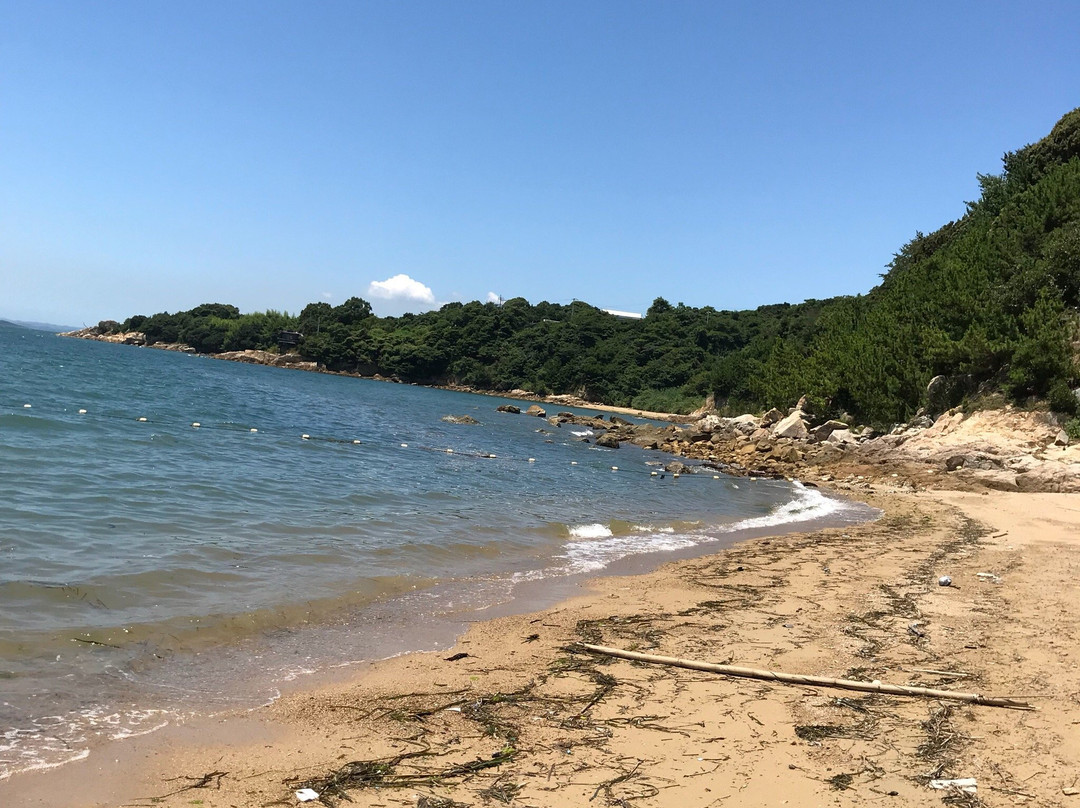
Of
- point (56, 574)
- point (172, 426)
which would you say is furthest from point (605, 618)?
point (172, 426)

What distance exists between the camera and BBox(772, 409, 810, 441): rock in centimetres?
3866

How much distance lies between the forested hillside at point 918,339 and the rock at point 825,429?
152cm

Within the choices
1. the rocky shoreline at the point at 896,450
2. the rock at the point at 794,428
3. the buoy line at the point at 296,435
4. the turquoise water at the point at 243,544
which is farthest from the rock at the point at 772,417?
the turquoise water at the point at 243,544

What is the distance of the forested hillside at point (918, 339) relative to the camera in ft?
90.6

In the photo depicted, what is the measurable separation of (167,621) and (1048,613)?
31.2ft

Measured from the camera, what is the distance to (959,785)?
406 cm

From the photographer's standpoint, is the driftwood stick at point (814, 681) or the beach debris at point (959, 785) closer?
the beach debris at point (959, 785)

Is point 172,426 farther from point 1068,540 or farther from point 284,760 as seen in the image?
point 1068,540

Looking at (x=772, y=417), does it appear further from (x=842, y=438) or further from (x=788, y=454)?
(x=788, y=454)

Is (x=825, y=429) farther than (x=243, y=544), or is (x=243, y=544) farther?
(x=825, y=429)

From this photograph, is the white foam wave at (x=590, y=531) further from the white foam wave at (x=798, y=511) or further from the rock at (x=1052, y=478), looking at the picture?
the rock at (x=1052, y=478)

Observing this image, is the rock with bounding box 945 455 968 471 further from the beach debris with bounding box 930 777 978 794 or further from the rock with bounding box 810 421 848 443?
the beach debris with bounding box 930 777 978 794

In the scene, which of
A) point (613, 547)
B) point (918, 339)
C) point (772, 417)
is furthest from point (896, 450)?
point (613, 547)

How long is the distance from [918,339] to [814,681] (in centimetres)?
3317
